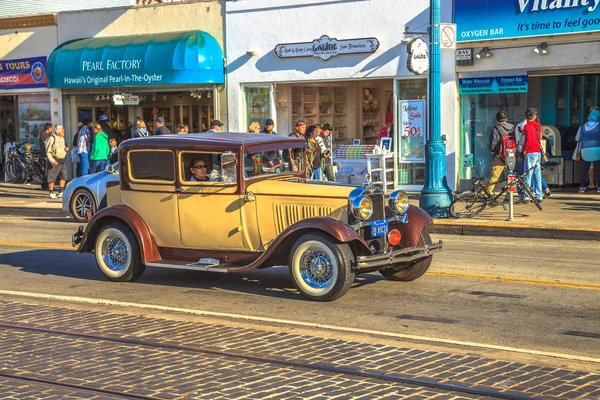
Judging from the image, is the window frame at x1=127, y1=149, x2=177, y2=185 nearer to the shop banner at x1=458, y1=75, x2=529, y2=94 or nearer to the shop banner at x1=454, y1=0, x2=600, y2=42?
the shop banner at x1=454, y1=0, x2=600, y2=42

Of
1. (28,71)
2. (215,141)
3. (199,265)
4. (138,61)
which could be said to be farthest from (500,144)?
(28,71)

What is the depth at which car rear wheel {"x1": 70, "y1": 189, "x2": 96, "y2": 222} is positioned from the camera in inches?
747

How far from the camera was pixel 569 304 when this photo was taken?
9.66 meters

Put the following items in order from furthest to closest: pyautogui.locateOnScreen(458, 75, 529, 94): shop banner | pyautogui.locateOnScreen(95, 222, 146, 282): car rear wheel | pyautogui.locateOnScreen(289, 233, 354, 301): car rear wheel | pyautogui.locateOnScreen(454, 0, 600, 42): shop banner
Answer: pyautogui.locateOnScreen(458, 75, 529, 94): shop banner, pyautogui.locateOnScreen(454, 0, 600, 42): shop banner, pyautogui.locateOnScreen(95, 222, 146, 282): car rear wheel, pyautogui.locateOnScreen(289, 233, 354, 301): car rear wheel

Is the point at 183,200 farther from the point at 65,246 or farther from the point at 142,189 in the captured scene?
the point at 65,246

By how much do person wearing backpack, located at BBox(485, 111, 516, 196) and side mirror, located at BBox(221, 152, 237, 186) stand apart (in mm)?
8217

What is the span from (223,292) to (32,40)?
19.9 m

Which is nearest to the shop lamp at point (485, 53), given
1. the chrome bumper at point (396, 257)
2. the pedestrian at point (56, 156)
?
the pedestrian at point (56, 156)

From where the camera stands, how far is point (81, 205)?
1912 centimetres

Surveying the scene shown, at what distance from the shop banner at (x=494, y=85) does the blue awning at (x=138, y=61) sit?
6.64 meters

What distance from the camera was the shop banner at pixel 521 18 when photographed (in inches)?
771

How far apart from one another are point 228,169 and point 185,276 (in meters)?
1.90

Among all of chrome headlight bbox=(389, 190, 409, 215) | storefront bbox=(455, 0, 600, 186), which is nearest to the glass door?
storefront bbox=(455, 0, 600, 186)

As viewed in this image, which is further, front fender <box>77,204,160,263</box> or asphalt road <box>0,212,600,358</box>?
front fender <box>77,204,160,263</box>
